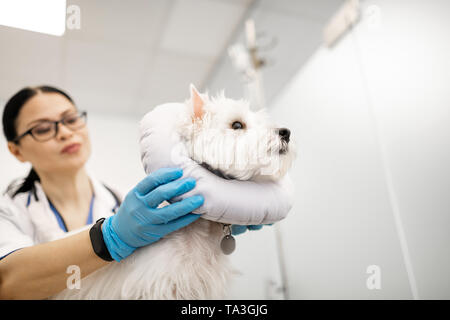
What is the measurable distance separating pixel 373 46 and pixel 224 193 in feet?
3.37

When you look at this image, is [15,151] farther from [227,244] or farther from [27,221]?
[227,244]

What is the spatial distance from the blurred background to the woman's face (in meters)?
0.08

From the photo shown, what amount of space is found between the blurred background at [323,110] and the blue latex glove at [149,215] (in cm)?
36

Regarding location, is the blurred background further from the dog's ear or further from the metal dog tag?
the metal dog tag

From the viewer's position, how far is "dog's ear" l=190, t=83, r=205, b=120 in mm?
715

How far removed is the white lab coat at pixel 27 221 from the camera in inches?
31.3

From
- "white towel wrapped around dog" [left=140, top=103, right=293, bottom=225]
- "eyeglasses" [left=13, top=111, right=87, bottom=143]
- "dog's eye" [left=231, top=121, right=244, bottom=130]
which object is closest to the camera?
"white towel wrapped around dog" [left=140, top=103, right=293, bottom=225]

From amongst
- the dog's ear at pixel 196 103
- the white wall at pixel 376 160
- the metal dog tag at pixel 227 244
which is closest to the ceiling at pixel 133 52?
the dog's ear at pixel 196 103

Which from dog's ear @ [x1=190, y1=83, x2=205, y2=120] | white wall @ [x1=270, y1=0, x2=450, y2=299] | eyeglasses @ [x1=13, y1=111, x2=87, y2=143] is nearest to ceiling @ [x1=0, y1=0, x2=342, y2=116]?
eyeglasses @ [x1=13, y1=111, x2=87, y2=143]

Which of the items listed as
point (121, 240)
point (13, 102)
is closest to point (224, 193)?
point (121, 240)

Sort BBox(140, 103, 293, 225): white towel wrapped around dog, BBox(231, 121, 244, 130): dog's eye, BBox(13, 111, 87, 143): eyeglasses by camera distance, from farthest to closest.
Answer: BBox(13, 111, 87, 143): eyeglasses
BBox(231, 121, 244, 130): dog's eye
BBox(140, 103, 293, 225): white towel wrapped around dog

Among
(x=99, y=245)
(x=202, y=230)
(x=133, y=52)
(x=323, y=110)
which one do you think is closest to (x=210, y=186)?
(x=202, y=230)
